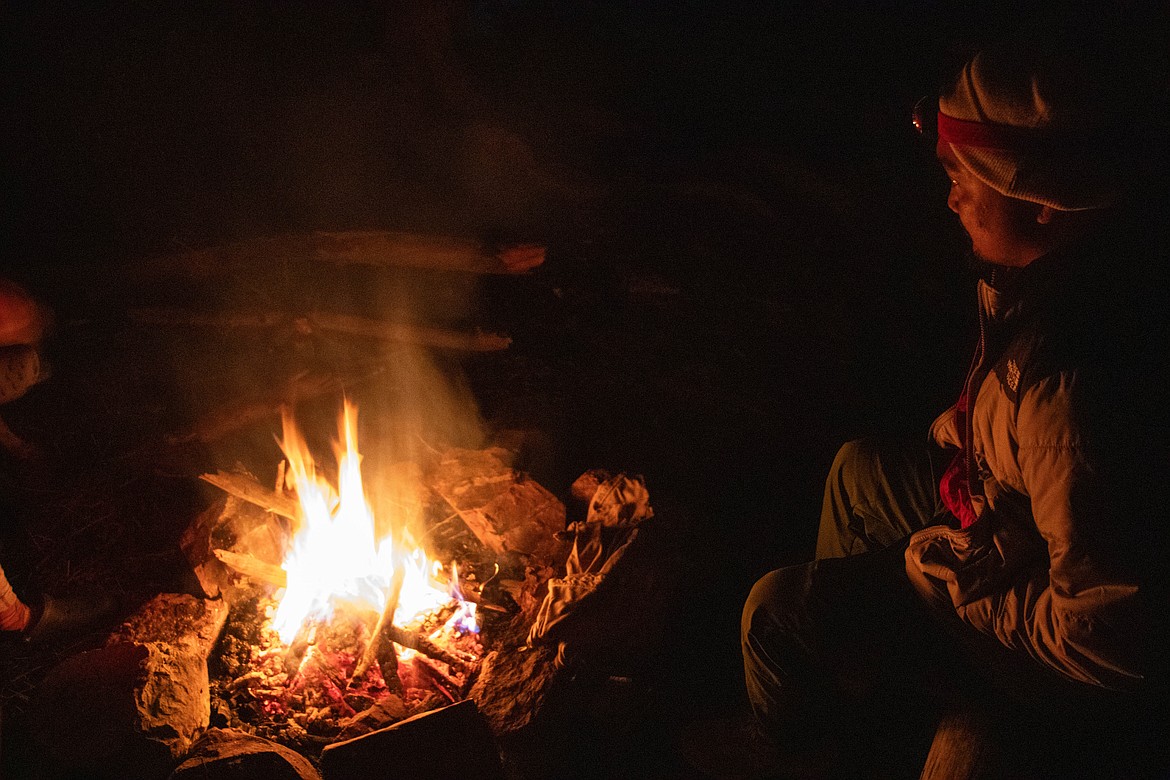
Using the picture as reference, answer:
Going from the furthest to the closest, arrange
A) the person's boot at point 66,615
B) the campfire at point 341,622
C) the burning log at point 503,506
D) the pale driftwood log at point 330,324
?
the pale driftwood log at point 330,324 → the burning log at point 503,506 → the person's boot at point 66,615 → the campfire at point 341,622

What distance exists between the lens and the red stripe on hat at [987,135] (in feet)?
6.86

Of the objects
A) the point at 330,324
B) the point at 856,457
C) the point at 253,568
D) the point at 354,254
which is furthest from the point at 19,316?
the point at 856,457

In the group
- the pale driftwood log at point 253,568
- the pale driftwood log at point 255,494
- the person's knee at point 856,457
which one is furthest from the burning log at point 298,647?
the person's knee at point 856,457

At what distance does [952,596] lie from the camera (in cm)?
238

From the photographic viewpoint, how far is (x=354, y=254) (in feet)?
15.6

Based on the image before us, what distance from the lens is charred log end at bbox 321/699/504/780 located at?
278cm

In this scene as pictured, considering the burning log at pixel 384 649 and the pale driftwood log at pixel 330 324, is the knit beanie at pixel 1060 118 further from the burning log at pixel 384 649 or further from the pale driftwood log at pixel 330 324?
the pale driftwood log at pixel 330 324

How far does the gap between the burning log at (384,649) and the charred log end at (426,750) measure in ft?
1.93

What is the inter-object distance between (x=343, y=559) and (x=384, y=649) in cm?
64

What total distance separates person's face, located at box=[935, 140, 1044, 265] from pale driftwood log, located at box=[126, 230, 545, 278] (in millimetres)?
2975

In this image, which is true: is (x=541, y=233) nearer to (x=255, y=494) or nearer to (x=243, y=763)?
(x=255, y=494)

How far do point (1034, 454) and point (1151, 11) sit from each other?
3.28m

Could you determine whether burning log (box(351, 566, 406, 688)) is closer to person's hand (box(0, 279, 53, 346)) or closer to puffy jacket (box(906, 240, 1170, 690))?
puffy jacket (box(906, 240, 1170, 690))

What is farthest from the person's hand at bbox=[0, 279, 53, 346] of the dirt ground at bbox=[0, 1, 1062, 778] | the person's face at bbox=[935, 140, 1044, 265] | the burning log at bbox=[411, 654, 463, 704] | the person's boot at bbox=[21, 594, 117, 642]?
the person's face at bbox=[935, 140, 1044, 265]
